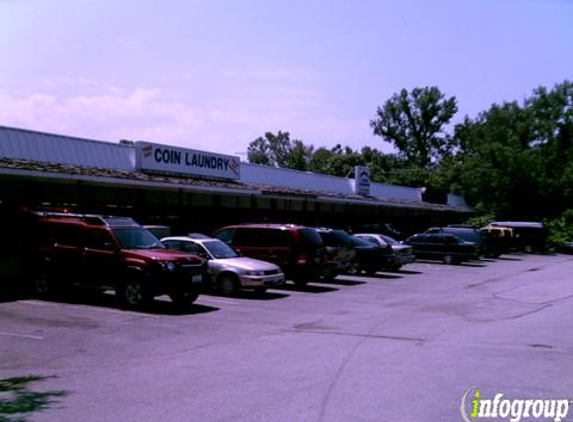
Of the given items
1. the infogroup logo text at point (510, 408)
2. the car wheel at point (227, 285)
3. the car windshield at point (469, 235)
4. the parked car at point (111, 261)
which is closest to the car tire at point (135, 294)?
the parked car at point (111, 261)

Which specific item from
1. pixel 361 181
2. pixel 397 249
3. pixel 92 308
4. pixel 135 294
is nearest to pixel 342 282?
pixel 397 249

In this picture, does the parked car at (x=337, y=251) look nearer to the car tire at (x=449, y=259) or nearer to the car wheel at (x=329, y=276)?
the car wheel at (x=329, y=276)

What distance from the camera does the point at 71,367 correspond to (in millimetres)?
8859

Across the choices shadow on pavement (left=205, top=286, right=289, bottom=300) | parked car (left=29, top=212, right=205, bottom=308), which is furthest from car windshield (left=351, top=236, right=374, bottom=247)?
parked car (left=29, top=212, right=205, bottom=308)

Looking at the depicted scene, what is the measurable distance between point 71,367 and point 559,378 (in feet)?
20.7

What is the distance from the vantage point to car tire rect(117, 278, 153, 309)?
46.0ft

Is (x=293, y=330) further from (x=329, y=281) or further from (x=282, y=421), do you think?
(x=329, y=281)

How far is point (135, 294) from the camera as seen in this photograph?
1420 cm

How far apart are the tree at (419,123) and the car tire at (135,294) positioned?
2876 inches

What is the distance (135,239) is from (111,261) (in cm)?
85

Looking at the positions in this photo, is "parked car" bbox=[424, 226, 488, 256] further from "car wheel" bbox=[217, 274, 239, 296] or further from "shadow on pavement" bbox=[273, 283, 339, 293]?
"car wheel" bbox=[217, 274, 239, 296]

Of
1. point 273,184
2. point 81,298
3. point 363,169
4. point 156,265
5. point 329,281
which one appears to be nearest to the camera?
point 156,265

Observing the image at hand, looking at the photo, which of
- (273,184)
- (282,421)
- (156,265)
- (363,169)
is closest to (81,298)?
(156,265)

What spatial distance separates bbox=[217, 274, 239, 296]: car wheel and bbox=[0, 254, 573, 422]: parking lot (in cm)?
40
